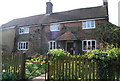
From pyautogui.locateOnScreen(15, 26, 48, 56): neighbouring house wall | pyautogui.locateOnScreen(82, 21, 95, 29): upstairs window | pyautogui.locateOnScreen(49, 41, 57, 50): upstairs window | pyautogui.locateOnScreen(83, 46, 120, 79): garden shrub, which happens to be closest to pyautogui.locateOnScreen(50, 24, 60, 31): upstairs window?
pyautogui.locateOnScreen(15, 26, 48, 56): neighbouring house wall

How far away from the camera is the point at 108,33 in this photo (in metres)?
14.1

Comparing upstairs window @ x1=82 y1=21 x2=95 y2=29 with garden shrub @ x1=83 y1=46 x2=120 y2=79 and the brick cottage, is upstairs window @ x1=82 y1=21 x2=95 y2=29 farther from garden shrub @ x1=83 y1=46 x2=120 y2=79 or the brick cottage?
garden shrub @ x1=83 y1=46 x2=120 y2=79

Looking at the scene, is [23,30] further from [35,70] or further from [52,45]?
[35,70]

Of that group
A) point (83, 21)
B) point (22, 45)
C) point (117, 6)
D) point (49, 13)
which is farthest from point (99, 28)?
point (22, 45)

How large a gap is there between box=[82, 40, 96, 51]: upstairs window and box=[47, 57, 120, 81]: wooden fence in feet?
35.3

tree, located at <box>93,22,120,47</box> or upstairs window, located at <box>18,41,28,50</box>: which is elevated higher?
tree, located at <box>93,22,120,47</box>

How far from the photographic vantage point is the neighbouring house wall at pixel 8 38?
787 inches

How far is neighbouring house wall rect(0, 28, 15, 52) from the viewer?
2000 centimetres

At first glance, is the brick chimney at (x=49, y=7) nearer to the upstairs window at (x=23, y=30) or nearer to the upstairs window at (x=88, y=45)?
the upstairs window at (x=23, y=30)

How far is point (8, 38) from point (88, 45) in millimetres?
15684

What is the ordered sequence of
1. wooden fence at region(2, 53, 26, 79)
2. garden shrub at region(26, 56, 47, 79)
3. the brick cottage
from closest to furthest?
wooden fence at region(2, 53, 26, 79)
garden shrub at region(26, 56, 47, 79)
the brick cottage

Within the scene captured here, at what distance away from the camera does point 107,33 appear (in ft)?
46.6

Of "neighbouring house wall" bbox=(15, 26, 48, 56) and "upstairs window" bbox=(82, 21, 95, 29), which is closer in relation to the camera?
"upstairs window" bbox=(82, 21, 95, 29)

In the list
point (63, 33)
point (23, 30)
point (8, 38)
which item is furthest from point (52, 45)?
point (8, 38)
